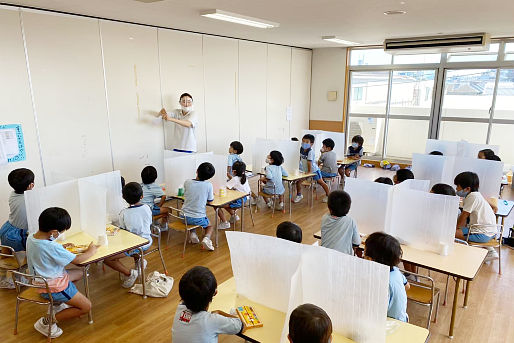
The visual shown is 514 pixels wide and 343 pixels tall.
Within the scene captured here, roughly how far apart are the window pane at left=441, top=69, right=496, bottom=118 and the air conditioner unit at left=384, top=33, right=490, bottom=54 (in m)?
1.83

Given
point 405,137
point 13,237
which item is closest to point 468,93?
point 405,137

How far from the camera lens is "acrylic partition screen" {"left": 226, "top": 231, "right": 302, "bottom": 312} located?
2221mm

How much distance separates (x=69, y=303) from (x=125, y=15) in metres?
4.10

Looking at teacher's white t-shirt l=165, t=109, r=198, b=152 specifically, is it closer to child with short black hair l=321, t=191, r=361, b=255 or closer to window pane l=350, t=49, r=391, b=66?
child with short black hair l=321, t=191, r=361, b=255

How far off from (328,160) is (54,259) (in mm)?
5401

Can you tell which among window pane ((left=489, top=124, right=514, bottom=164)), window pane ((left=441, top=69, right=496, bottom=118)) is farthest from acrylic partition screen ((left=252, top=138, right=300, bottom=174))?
window pane ((left=489, top=124, right=514, bottom=164))

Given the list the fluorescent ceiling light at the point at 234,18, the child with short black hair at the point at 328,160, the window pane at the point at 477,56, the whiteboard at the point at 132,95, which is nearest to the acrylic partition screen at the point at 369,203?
the fluorescent ceiling light at the point at 234,18

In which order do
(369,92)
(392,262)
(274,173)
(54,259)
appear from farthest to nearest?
(369,92)
(274,173)
(54,259)
(392,262)

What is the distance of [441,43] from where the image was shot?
7199mm

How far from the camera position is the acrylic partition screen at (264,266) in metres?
2.22

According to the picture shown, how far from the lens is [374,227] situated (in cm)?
382

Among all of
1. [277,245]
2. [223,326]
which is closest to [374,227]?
[277,245]

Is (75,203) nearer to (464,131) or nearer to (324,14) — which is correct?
(324,14)

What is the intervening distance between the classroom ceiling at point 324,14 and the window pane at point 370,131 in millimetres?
3529
